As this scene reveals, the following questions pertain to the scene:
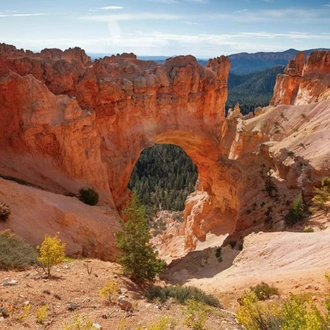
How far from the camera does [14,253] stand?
452 inches

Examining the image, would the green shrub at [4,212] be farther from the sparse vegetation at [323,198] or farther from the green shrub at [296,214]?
the sparse vegetation at [323,198]

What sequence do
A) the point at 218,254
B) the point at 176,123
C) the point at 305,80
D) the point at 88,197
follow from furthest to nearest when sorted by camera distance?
the point at 305,80 < the point at 176,123 < the point at 88,197 < the point at 218,254

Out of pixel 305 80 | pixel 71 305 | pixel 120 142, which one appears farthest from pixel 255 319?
pixel 305 80

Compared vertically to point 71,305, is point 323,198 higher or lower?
higher

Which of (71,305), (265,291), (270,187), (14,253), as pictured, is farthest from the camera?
(270,187)

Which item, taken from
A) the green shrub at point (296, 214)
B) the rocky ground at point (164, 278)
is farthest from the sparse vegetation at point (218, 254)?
the green shrub at point (296, 214)

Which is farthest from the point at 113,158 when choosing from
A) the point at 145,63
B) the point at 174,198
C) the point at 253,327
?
the point at 174,198

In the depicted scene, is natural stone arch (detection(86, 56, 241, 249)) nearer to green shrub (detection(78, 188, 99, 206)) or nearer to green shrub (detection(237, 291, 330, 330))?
green shrub (detection(78, 188, 99, 206))

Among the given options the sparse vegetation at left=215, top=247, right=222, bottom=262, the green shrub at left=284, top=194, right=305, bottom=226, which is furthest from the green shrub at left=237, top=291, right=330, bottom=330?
the green shrub at left=284, top=194, right=305, bottom=226

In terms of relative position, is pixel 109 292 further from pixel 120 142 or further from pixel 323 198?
pixel 120 142

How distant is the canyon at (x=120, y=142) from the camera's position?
18547mm

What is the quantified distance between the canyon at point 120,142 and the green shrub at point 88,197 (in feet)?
2.59

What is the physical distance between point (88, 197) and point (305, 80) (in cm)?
4902

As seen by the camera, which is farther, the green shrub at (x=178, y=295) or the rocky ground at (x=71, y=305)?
the green shrub at (x=178, y=295)
